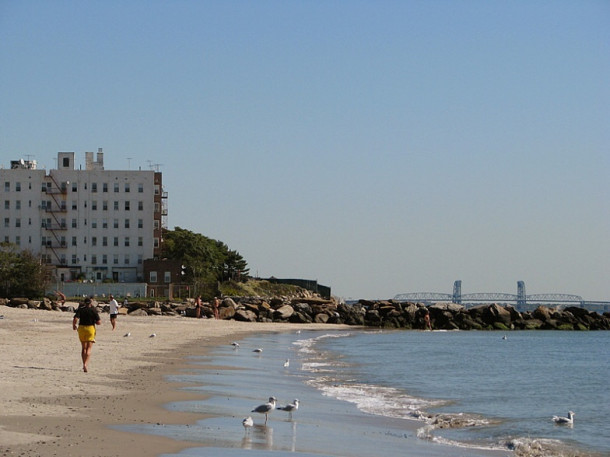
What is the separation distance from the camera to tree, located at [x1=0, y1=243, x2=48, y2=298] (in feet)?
261

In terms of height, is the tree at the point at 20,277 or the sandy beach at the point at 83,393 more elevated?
the tree at the point at 20,277

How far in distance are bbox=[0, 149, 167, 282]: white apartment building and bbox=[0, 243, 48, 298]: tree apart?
20.2 metres

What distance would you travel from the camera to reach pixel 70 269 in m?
101

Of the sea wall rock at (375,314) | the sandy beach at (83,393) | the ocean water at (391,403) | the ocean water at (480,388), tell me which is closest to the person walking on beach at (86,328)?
the sandy beach at (83,393)

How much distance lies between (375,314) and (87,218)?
41.2 m

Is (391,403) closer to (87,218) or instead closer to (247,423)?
(247,423)

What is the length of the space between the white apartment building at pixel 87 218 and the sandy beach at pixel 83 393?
215 feet

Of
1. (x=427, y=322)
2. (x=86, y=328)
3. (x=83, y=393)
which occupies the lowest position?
(x=83, y=393)

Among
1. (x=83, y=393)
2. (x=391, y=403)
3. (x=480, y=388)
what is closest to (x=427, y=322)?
(x=480, y=388)

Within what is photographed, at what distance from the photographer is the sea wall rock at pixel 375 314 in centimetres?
6797

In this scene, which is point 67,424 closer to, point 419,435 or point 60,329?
point 419,435

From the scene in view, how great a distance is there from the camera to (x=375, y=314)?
77750 millimetres

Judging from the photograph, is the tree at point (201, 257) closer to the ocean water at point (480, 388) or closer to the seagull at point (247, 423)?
the ocean water at point (480, 388)

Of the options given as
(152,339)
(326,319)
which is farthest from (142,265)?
(152,339)
